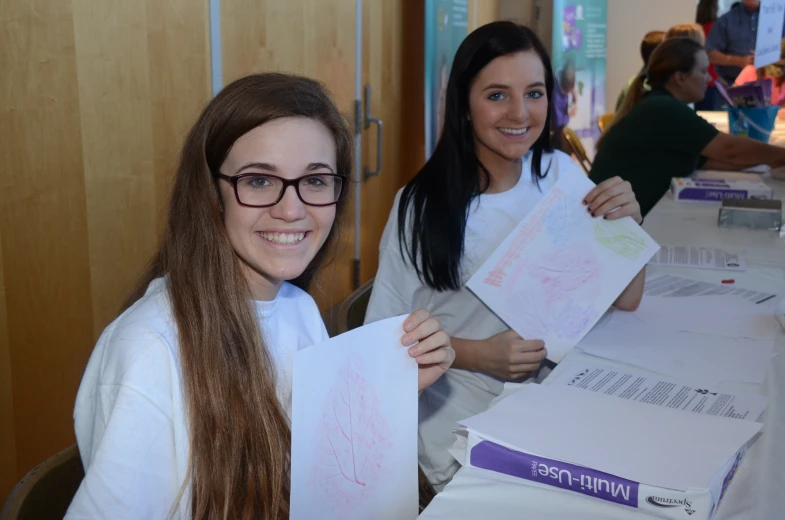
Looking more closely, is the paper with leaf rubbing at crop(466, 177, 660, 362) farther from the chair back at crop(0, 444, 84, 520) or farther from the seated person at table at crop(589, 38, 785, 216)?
the seated person at table at crop(589, 38, 785, 216)

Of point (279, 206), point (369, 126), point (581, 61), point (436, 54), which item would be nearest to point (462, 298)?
point (279, 206)

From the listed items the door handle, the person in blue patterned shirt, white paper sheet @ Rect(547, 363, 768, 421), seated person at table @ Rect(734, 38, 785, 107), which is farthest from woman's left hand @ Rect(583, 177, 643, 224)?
the person in blue patterned shirt

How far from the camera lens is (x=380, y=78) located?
397 centimetres

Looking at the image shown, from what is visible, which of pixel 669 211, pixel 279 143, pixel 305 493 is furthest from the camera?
pixel 669 211

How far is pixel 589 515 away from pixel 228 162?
667 millimetres

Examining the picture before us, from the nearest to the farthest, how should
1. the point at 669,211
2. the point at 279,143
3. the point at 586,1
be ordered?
the point at 279,143 → the point at 669,211 → the point at 586,1

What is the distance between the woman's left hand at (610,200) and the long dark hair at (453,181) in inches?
11.8

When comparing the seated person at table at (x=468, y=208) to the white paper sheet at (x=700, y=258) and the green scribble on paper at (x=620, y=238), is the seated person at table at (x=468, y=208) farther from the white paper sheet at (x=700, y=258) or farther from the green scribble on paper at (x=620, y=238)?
the white paper sheet at (x=700, y=258)

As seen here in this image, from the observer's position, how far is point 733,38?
626cm

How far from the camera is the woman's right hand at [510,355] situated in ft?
4.88

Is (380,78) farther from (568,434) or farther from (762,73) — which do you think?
(568,434)

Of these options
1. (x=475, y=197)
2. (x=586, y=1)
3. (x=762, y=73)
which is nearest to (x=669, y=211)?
(x=475, y=197)

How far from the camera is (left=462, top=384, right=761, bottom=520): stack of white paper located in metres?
0.85

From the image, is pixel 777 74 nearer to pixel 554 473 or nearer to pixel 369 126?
pixel 369 126
